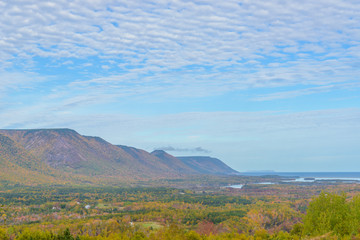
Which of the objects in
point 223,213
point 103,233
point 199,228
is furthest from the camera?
point 223,213

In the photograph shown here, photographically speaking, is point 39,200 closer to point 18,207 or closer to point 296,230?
point 18,207

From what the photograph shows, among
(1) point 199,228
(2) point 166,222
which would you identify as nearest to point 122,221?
(2) point 166,222

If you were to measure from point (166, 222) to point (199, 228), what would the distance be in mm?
20435

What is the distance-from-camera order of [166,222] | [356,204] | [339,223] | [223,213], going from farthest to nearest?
[223,213] → [166,222] → [356,204] → [339,223]

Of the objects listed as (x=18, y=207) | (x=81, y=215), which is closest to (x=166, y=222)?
(x=81, y=215)

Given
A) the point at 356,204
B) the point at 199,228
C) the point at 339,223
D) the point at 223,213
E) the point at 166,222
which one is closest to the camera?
the point at 339,223

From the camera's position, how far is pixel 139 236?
89.1 meters

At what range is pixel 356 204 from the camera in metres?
70.4

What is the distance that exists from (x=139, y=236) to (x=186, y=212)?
271 feet

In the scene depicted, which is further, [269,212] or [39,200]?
[39,200]

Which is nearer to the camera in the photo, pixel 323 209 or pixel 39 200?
pixel 323 209

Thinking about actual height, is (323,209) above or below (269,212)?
above

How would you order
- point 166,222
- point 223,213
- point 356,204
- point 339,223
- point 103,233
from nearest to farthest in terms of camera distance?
1. point 339,223
2. point 356,204
3. point 103,233
4. point 166,222
5. point 223,213

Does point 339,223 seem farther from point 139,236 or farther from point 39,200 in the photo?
point 39,200
